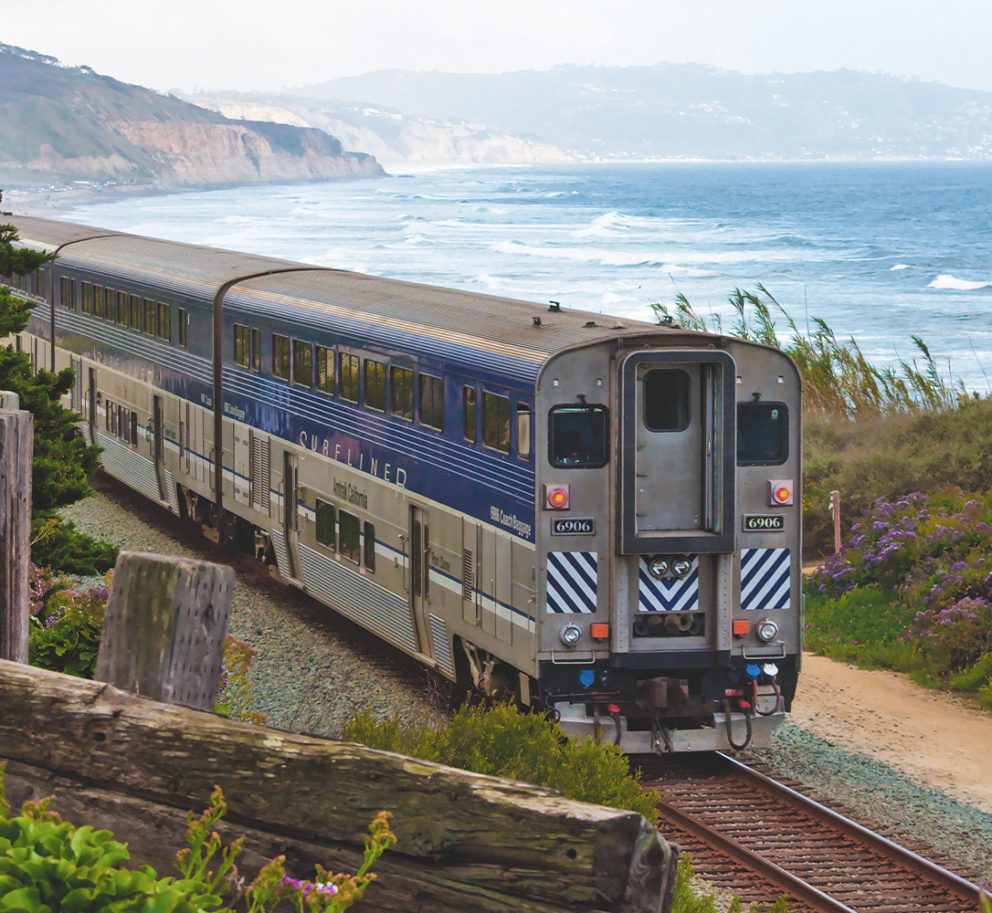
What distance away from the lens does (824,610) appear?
17.2 m

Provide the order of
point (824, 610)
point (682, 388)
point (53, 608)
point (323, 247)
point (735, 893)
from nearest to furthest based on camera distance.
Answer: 1. point (735, 893)
2. point (53, 608)
3. point (682, 388)
4. point (824, 610)
5. point (323, 247)

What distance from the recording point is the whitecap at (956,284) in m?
73.3

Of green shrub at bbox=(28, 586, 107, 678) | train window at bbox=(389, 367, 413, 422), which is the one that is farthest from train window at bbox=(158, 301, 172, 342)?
green shrub at bbox=(28, 586, 107, 678)

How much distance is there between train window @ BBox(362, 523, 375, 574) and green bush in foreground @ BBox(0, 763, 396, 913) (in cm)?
1008

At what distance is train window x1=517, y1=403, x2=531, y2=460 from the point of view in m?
11.0

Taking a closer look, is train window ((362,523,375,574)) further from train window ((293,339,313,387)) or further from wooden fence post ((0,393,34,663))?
wooden fence post ((0,393,34,663))

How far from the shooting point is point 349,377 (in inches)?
564

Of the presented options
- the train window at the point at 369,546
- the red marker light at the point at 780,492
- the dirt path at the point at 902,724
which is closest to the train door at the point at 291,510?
the train window at the point at 369,546

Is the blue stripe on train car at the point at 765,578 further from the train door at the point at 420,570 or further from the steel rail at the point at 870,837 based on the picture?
the train door at the point at 420,570

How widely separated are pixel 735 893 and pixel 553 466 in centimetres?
324

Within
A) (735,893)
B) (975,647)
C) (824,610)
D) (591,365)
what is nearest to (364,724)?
(735,893)

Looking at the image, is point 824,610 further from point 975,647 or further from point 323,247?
point 323,247

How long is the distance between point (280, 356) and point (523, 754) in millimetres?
8102

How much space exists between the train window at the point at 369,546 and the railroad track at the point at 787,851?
3.43 metres
